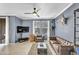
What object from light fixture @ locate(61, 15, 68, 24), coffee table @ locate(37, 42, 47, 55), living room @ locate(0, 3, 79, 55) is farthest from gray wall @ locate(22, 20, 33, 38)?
light fixture @ locate(61, 15, 68, 24)

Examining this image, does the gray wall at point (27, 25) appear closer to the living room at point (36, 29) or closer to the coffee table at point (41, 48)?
the living room at point (36, 29)

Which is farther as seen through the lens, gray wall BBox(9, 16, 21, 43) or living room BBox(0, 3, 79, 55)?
gray wall BBox(9, 16, 21, 43)

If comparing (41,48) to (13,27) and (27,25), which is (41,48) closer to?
(27,25)

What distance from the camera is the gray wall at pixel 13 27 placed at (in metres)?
4.14

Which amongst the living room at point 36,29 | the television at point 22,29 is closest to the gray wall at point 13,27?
the living room at point 36,29

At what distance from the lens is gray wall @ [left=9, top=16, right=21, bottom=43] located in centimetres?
414

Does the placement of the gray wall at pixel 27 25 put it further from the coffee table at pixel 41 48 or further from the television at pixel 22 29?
the coffee table at pixel 41 48

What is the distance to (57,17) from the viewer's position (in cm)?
427

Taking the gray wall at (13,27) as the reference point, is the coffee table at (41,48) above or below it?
below

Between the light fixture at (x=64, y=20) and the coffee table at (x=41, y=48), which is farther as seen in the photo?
the light fixture at (x=64, y=20)

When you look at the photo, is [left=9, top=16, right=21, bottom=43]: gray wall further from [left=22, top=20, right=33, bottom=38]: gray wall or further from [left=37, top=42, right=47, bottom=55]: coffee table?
[left=37, top=42, right=47, bottom=55]: coffee table

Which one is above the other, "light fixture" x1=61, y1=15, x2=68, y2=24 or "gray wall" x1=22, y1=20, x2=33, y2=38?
"light fixture" x1=61, y1=15, x2=68, y2=24

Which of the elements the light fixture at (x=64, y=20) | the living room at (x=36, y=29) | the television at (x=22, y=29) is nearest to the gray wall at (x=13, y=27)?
the living room at (x=36, y=29)
